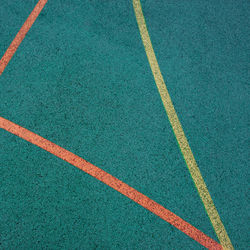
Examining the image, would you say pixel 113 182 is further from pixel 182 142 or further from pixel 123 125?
pixel 182 142

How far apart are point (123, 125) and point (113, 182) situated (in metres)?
0.84

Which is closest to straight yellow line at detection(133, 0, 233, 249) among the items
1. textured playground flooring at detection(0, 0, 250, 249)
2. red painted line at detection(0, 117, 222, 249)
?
textured playground flooring at detection(0, 0, 250, 249)

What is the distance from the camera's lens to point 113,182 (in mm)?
2922

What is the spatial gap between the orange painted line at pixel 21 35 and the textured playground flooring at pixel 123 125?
0.02 metres

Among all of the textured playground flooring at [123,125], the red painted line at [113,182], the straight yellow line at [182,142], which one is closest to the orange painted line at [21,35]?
the textured playground flooring at [123,125]

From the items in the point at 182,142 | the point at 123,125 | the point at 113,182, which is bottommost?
the point at 113,182

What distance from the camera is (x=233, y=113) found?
3.61 m

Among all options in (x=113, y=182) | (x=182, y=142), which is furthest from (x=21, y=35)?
(x=182, y=142)

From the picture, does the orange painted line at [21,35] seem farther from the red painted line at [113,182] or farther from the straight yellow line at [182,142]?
the straight yellow line at [182,142]

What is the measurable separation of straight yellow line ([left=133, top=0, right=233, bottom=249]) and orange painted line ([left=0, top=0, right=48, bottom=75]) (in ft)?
5.87

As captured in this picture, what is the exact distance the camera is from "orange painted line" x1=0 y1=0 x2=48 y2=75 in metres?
3.55

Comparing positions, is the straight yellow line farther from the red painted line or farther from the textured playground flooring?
the red painted line

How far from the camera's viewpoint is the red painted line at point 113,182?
2781 mm

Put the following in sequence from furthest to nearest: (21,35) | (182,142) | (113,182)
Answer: (21,35) → (182,142) → (113,182)
